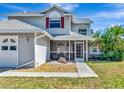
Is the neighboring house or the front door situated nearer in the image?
the neighboring house

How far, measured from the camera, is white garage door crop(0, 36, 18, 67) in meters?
17.9

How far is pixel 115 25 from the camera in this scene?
109ft

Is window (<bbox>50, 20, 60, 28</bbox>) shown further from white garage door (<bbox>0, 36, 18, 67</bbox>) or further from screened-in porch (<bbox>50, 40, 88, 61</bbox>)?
white garage door (<bbox>0, 36, 18, 67</bbox>)

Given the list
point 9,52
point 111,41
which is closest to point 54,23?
point 111,41

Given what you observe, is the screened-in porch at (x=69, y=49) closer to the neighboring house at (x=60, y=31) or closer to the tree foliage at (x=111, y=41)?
the neighboring house at (x=60, y=31)

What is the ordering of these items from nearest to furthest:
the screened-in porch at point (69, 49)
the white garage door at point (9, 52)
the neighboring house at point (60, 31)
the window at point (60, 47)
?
the white garage door at point (9, 52), the neighboring house at point (60, 31), the screened-in porch at point (69, 49), the window at point (60, 47)

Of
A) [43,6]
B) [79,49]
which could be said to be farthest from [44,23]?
[79,49]

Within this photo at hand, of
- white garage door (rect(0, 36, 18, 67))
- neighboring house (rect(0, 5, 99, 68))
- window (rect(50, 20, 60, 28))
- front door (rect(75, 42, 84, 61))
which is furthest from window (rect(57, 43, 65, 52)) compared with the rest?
white garage door (rect(0, 36, 18, 67))

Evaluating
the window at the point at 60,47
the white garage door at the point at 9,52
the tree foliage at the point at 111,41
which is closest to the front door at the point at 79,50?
the window at the point at 60,47

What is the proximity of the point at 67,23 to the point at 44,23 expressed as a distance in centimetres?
250

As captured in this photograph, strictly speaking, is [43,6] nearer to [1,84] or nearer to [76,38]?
[76,38]

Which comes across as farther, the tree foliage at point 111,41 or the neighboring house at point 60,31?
the tree foliage at point 111,41

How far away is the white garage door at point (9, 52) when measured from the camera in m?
17.9

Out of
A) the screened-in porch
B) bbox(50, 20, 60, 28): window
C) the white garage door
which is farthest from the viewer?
the screened-in porch
